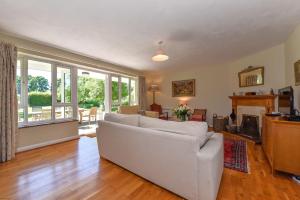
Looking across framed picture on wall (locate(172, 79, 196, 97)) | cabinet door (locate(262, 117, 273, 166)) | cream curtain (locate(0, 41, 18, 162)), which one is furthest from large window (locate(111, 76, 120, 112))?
cabinet door (locate(262, 117, 273, 166))

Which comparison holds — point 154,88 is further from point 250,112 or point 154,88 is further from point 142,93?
point 250,112

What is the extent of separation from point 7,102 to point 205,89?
5766mm

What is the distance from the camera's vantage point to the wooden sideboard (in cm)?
202

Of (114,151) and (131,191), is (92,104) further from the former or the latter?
(131,191)

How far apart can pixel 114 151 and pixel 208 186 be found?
61.3 inches

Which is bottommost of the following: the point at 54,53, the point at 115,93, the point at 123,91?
the point at 115,93

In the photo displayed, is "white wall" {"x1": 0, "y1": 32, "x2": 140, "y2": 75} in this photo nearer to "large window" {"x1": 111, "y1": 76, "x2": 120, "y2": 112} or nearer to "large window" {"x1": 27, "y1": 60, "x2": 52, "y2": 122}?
"large window" {"x1": 27, "y1": 60, "x2": 52, "y2": 122}

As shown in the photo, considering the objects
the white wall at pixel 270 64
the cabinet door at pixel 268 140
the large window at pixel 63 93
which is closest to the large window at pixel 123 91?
the large window at pixel 63 93

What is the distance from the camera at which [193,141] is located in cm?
153

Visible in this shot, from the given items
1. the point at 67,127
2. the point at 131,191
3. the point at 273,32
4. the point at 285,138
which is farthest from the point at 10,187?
the point at 273,32

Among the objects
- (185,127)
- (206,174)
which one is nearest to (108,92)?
(185,127)

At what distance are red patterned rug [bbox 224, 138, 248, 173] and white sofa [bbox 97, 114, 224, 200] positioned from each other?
701mm

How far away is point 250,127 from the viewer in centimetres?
428

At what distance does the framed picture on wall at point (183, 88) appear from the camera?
623 cm
